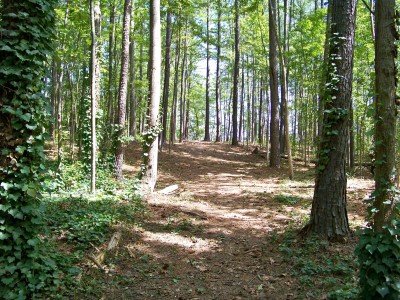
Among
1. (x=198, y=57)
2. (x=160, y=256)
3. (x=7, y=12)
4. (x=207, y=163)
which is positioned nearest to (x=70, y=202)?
(x=160, y=256)

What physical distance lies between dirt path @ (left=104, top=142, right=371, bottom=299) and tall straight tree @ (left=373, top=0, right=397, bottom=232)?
74.0 inches

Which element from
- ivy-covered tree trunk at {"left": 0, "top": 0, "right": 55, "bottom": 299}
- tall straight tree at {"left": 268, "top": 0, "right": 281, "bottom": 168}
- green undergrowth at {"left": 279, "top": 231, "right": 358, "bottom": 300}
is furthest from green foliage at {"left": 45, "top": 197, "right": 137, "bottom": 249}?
tall straight tree at {"left": 268, "top": 0, "right": 281, "bottom": 168}

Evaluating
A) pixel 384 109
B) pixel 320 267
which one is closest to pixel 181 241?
pixel 320 267

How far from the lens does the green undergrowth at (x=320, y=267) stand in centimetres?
425

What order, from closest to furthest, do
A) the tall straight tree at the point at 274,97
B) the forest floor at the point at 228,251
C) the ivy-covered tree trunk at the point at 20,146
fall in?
the ivy-covered tree trunk at the point at 20,146, the forest floor at the point at 228,251, the tall straight tree at the point at 274,97

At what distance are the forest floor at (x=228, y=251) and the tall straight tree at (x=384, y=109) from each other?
1415mm

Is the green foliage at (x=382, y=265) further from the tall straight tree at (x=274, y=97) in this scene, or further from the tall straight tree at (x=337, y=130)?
the tall straight tree at (x=274, y=97)

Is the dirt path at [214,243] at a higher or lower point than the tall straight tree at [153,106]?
lower

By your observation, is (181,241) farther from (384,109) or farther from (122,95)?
(122,95)

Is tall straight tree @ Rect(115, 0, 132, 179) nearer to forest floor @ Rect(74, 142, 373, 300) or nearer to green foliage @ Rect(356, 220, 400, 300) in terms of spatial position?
forest floor @ Rect(74, 142, 373, 300)

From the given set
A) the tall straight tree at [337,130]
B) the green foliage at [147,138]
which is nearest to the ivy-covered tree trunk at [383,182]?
the tall straight tree at [337,130]

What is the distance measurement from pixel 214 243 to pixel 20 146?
4.00 meters

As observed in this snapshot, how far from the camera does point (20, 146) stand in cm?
374

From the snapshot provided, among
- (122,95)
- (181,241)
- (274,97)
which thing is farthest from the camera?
(274,97)
